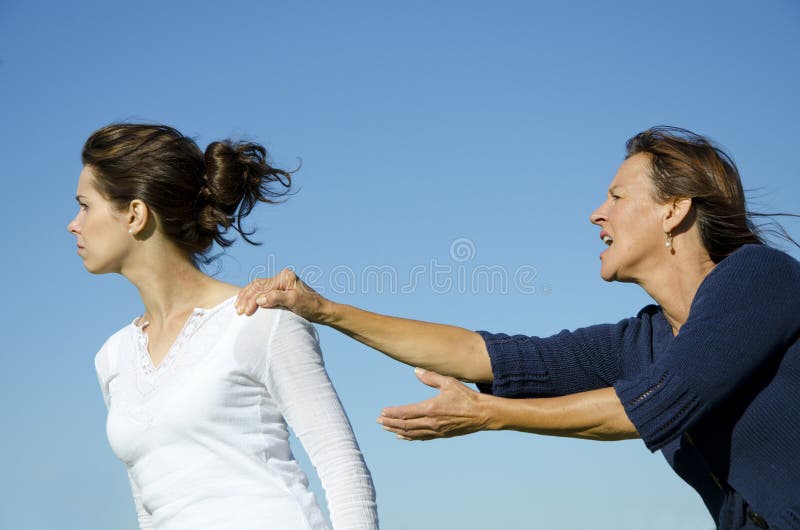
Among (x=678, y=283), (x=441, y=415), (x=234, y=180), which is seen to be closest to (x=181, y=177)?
(x=234, y=180)

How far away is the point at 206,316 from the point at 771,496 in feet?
7.20

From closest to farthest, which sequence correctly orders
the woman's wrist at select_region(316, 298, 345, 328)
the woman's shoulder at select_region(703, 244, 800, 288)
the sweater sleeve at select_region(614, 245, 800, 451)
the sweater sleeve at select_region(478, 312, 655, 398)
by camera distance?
the sweater sleeve at select_region(614, 245, 800, 451) < the woman's shoulder at select_region(703, 244, 800, 288) < the woman's wrist at select_region(316, 298, 345, 328) < the sweater sleeve at select_region(478, 312, 655, 398)

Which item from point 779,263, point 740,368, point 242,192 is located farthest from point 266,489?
point 779,263

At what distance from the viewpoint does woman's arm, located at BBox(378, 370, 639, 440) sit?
132 inches

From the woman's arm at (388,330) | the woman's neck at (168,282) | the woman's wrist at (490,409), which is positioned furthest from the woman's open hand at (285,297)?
the woman's wrist at (490,409)

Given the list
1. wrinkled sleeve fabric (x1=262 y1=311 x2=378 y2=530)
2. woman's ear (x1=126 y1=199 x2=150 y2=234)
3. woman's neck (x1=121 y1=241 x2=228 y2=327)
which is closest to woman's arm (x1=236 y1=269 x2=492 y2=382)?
wrinkled sleeve fabric (x1=262 y1=311 x2=378 y2=530)

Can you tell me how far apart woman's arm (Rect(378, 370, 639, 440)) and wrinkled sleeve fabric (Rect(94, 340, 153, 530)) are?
129cm

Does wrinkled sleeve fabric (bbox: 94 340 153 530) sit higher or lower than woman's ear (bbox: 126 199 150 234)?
lower

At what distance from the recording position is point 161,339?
159 inches

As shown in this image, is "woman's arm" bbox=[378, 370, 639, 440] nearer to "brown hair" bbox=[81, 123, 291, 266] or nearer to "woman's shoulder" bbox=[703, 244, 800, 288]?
"woman's shoulder" bbox=[703, 244, 800, 288]

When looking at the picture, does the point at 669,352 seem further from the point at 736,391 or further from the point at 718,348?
the point at 736,391

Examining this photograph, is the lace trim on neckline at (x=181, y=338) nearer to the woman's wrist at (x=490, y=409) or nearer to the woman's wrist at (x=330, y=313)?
the woman's wrist at (x=330, y=313)

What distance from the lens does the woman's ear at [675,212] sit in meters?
3.98

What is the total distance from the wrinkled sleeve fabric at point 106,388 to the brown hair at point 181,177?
60 centimetres
